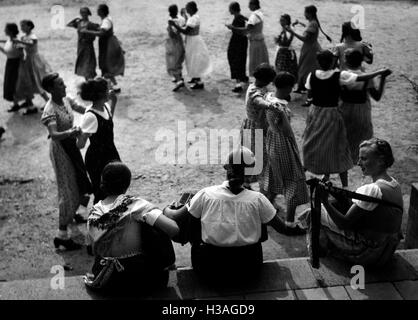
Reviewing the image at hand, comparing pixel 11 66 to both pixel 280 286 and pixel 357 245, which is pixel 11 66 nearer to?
pixel 280 286

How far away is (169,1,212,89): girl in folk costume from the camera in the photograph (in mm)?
9273

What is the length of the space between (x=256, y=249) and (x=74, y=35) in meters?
10.2

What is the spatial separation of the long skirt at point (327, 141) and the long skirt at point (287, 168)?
0.68 metres

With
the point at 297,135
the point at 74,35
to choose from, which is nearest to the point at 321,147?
the point at 297,135

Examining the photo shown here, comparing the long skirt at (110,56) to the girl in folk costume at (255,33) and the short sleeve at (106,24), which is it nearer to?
the short sleeve at (106,24)

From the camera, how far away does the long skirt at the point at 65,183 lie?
5.32 meters

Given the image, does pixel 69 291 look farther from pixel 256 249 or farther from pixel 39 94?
pixel 39 94

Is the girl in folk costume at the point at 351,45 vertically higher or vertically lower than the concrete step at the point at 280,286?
higher

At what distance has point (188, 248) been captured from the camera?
17.7 ft

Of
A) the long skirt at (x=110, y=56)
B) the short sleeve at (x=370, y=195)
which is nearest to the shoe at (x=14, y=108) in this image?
the long skirt at (x=110, y=56)

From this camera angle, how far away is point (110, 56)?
9.44 metres

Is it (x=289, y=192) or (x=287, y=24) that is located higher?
(x=287, y=24)

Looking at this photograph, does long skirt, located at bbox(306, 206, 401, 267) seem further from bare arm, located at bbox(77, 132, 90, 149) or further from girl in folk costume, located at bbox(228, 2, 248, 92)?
girl in folk costume, located at bbox(228, 2, 248, 92)

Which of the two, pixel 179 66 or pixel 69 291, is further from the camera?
pixel 179 66
